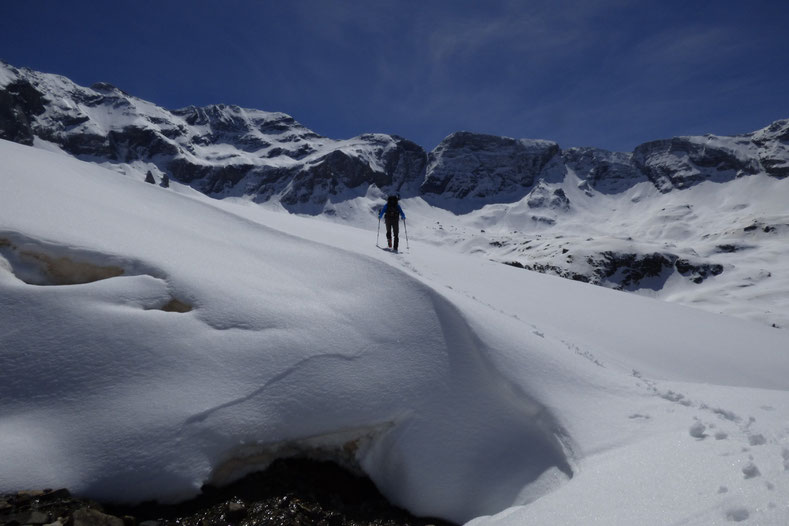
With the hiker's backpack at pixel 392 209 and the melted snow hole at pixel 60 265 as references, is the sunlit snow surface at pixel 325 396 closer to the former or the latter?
the melted snow hole at pixel 60 265

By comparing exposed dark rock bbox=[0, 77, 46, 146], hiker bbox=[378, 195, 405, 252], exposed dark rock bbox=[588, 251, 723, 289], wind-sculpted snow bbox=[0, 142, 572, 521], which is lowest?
wind-sculpted snow bbox=[0, 142, 572, 521]

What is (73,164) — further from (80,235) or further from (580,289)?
→ (580,289)

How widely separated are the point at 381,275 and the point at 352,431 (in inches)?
135

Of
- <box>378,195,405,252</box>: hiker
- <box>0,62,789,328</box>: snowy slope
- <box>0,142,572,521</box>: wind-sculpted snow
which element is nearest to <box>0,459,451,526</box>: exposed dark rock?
<box>0,142,572,521</box>: wind-sculpted snow

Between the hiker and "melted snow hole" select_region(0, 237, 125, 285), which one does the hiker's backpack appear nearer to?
the hiker

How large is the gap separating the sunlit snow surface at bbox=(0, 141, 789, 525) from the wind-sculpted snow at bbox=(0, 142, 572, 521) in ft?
0.06

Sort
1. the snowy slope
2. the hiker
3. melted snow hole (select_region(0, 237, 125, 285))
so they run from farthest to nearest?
1. the snowy slope
2. the hiker
3. melted snow hole (select_region(0, 237, 125, 285))

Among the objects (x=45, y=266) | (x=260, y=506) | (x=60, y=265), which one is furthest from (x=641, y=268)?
(x=45, y=266)

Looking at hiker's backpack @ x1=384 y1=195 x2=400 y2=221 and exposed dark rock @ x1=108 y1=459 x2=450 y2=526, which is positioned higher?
hiker's backpack @ x1=384 y1=195 x2=400 y2=221

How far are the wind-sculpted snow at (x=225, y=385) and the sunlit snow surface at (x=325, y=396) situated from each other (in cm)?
2

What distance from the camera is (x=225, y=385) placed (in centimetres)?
458

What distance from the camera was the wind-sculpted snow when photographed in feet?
12.8

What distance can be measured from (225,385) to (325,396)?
3.73 ft

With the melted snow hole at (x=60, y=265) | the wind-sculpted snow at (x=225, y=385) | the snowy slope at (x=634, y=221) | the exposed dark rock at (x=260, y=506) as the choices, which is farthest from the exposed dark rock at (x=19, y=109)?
the exposed dark rock at (x=260, y=506)
